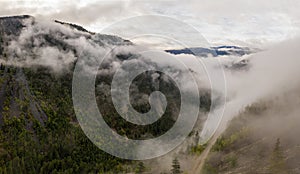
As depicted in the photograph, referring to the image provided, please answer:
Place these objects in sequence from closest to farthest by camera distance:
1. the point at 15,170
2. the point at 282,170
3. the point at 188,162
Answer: the point at 282,170
the point at 15,170
the point at 188,162

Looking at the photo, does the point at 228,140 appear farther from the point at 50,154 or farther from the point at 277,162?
the point at 50,154

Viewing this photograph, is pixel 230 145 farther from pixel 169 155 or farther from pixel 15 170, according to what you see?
pixel 15 170

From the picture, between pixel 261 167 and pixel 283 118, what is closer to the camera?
pixel 261 167

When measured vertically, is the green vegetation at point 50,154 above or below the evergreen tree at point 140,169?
above

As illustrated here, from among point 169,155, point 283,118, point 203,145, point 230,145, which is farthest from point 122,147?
point 283,118

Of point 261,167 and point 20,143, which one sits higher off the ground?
point 20,143

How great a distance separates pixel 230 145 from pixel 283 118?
42034 mm

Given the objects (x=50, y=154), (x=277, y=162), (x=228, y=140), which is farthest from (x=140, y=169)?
(x=277, y=162)

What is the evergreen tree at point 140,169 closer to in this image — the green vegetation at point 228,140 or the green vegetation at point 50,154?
the green vegetation at point 50,154

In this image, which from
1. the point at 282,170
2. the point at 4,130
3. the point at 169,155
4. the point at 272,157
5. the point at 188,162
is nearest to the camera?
the point at 282,170

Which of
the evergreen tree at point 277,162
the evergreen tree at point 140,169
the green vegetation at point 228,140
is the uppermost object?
the green vegetation at point 228,140

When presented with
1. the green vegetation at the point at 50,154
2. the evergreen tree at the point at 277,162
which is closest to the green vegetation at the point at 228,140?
the evergreen tree at the point at 277,162

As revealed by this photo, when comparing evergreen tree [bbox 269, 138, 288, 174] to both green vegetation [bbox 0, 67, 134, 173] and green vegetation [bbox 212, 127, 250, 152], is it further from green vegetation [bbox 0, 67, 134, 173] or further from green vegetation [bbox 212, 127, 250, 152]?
green vegetation [bbox 0, 67, 134, 173]

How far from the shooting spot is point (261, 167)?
114 metres
